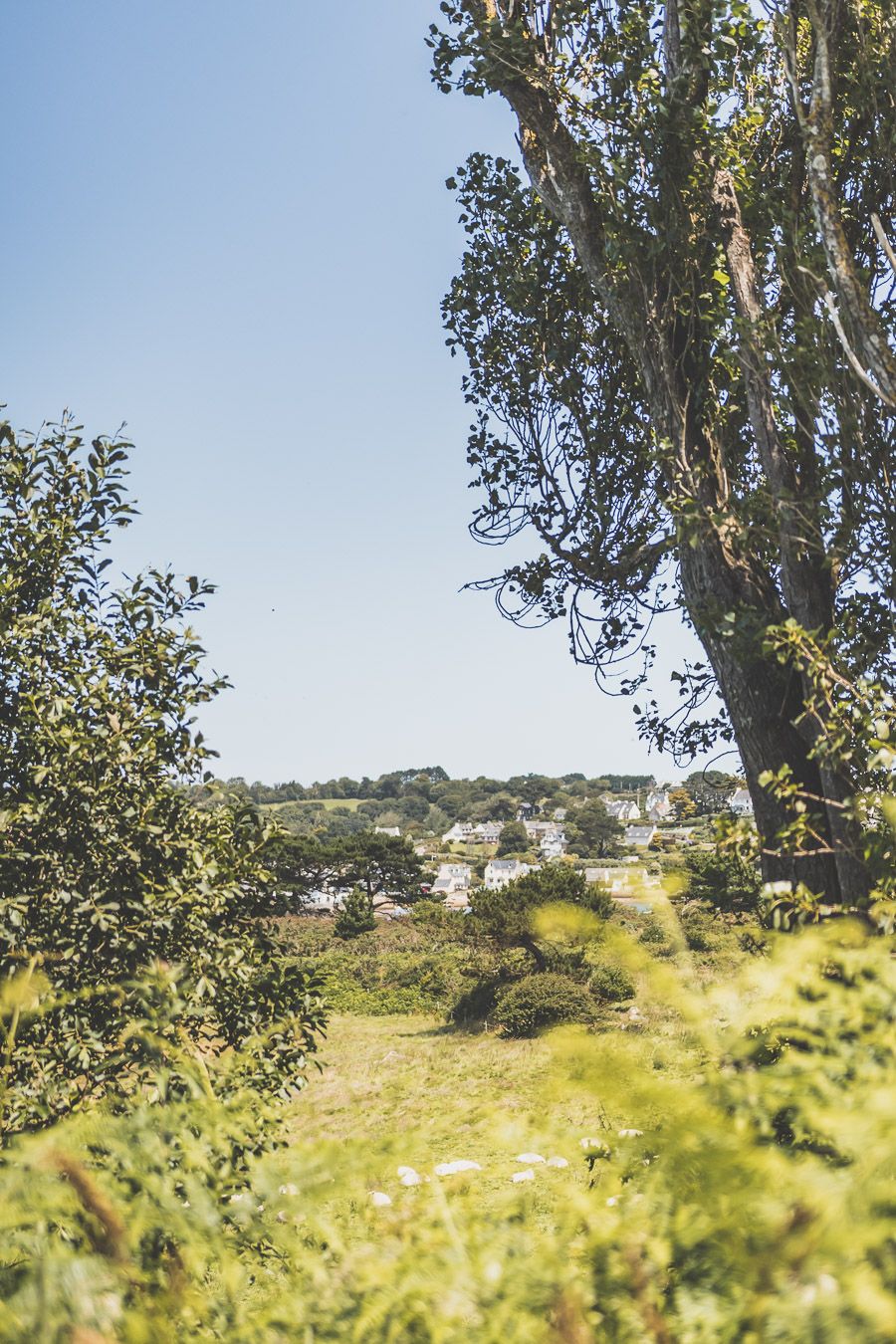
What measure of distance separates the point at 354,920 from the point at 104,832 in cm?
3342

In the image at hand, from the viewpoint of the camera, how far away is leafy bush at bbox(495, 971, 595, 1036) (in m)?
18.1

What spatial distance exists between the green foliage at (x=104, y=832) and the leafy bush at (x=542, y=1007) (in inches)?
613

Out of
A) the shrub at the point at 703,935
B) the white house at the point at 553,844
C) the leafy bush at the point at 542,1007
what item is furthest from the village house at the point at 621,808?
the leafy bush at the point at 542,1007

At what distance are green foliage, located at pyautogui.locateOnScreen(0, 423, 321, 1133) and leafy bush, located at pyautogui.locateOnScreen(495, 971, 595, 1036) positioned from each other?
51.1ft

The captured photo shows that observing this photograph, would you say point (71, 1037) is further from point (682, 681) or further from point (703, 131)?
point (703, 131)

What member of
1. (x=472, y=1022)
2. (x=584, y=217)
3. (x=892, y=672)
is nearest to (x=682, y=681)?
(x=892, y=672)

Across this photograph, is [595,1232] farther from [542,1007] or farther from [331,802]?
[331,802]

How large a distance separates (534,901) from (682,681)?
1591cm

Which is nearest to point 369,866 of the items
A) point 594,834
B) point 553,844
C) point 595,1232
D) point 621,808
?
point 594,834

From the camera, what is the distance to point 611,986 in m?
19.0

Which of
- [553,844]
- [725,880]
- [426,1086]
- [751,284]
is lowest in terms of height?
[553,844]

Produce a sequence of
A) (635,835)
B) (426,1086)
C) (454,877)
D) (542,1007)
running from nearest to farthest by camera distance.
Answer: (426,1086) → (542,1007) → (454,877) → (635,835)

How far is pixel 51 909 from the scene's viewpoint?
3.13 m

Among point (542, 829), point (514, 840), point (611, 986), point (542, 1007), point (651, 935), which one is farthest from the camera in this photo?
point (542, 829)
